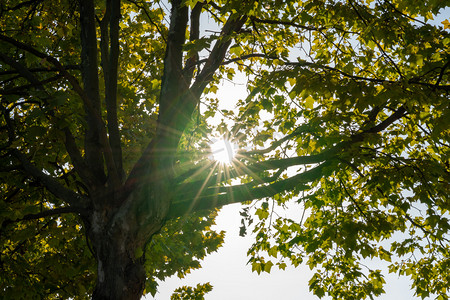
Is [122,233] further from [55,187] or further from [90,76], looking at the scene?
[90,76]

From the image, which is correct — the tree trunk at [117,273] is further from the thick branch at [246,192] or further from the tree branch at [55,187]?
the thick branch at [246,192]

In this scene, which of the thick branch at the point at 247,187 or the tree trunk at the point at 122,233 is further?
the thick branch at the point at 247,187

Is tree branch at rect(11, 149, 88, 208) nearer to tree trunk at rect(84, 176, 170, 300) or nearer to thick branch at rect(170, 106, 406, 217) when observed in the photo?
tree trunk at rect(84, 176, 170, 300)

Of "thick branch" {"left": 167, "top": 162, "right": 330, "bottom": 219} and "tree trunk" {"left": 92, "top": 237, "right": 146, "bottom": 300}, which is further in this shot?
"thick branch" {"left": 167, "top": 162, "right": 330, "bottom": 219}

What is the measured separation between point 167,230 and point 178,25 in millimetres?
5355

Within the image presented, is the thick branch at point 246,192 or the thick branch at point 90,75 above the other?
the thick branch at point 90,75

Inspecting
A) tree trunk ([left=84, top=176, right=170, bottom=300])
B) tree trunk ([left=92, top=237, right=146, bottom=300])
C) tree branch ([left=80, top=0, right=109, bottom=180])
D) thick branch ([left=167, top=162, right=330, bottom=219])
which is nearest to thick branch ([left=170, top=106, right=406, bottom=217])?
thick branch ([left=167, top=162, right=330, bottom=219])

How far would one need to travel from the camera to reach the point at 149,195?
4.76 meters

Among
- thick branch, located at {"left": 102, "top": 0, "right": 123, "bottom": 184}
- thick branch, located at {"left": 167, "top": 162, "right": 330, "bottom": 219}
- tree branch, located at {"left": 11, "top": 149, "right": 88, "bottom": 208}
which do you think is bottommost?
thick branch, located at {"left": 167, "top": 162, "right": 330, "bottom": 219}

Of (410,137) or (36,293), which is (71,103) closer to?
(36,293)

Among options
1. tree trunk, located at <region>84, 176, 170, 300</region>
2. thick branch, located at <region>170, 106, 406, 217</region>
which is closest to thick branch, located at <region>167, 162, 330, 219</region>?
thick branch, located at <region>170, 106, 406, 217</region>

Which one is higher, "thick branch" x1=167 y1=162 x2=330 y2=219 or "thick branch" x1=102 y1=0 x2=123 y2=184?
"thick branch" x1=102 y1=0 x2=123 y2=184

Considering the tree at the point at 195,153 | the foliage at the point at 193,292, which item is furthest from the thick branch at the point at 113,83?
the foliage at the point at 193,292

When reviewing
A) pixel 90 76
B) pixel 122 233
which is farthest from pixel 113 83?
pixel 122 233
